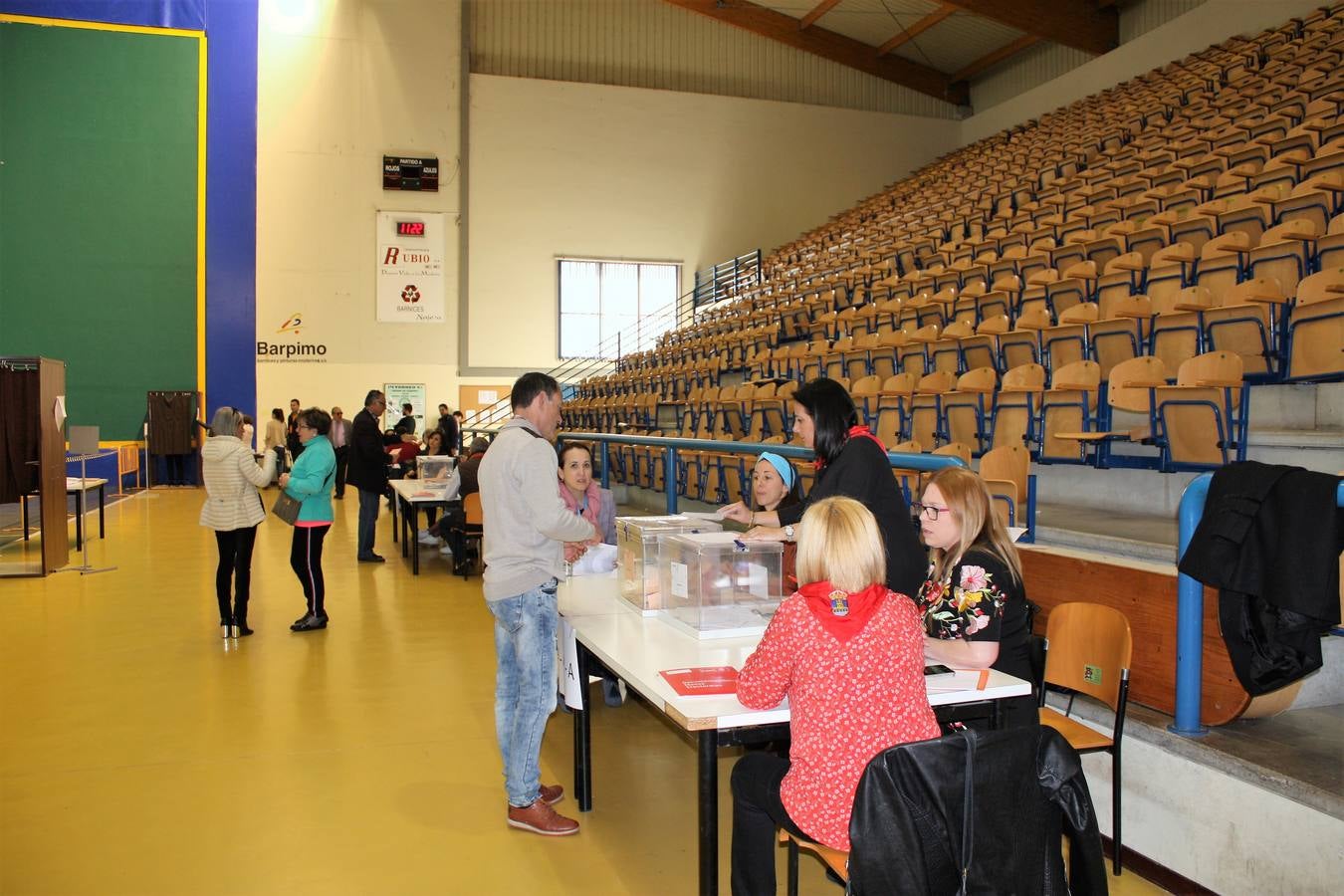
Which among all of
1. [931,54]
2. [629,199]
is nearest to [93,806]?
[629,199]

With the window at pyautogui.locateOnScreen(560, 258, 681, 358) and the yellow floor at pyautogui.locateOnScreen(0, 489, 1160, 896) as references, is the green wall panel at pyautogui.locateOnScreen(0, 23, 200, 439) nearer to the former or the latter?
the window at pyautogui.locateOnScreen(560, 258, 681, 358)

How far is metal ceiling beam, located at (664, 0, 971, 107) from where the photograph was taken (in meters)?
18.6

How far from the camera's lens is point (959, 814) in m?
1.66

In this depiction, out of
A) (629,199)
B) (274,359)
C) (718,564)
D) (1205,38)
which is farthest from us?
(629,199)

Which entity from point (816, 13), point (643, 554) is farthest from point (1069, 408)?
point (816, 13)

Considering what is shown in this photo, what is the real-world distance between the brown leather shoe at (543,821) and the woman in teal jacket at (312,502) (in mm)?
3273

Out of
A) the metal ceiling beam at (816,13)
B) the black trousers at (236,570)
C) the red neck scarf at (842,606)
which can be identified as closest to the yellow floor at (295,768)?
the black trousers at (236,570)

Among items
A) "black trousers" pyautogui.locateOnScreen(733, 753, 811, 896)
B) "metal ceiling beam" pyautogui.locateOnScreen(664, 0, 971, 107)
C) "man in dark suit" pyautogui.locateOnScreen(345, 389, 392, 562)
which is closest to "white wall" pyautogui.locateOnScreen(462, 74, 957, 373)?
"metal ceiling beam" pyautogui.locateOnScreen(664, 0, 971, 107)

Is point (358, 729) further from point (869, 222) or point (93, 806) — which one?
point (869, 222)

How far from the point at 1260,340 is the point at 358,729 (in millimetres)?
5424

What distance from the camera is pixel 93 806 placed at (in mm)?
3381

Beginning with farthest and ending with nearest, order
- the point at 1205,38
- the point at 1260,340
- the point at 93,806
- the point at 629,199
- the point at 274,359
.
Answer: the point at 629,199
the point at 274,359
the point at 1205,38
the point at 1260,340
the point at 93,806

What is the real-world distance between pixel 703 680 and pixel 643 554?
93 centimetres

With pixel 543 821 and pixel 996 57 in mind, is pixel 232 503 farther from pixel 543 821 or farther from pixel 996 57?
pixel 996 57
